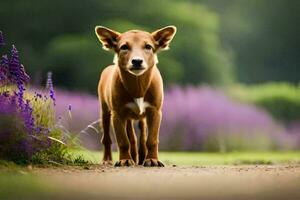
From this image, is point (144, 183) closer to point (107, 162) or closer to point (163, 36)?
point (163, 36)

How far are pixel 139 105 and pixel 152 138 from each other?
29 cm

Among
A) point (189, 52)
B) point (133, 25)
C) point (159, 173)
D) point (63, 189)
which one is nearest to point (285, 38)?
point (189, 52)

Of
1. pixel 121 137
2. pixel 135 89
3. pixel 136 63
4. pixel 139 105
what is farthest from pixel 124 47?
pixel 121 137

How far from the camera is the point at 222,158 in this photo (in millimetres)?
8039

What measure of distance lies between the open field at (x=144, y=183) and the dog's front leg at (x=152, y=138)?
9.1 inches

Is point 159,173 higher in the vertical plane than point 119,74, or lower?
lower

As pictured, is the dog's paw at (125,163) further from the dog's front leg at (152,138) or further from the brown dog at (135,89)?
the dog's front leg at (152,138)

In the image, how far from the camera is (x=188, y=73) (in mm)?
10430

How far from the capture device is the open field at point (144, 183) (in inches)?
176

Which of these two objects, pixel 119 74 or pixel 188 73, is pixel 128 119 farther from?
pixel 188 73

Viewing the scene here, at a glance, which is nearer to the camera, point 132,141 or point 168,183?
point 168,183

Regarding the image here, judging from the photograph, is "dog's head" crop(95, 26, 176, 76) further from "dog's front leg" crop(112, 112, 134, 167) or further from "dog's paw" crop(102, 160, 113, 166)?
"dog's paw" crop(102, 160, 113, 166)

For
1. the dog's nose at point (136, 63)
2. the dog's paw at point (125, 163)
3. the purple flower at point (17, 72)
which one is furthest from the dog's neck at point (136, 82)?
the purple flower at point (17, 72)

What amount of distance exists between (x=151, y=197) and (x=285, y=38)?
22.3ft
